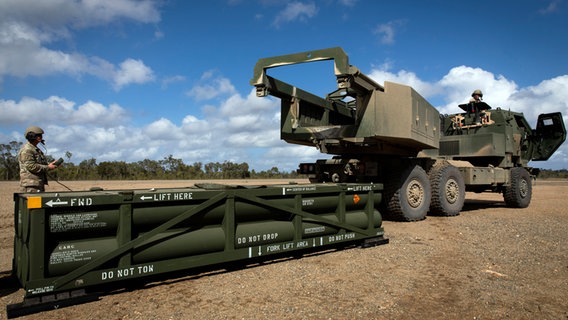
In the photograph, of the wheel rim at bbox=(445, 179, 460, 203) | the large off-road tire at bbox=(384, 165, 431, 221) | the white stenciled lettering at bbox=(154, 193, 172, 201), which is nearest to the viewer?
the white stenciled lettering at bbox=(154, 193, 172, 201)

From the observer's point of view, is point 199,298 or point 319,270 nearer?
point 199,298

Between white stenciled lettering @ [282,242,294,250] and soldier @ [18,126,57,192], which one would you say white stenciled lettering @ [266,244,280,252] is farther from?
soldier @ [18,126,57,192]

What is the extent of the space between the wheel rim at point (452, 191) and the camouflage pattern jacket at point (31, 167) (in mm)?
8652

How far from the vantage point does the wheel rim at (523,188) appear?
12742mm

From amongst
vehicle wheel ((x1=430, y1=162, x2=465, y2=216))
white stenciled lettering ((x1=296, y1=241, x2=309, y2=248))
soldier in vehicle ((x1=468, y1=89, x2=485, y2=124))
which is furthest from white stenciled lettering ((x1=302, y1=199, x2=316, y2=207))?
soldier in vehicle ((x1=468, y1=89, x2=485, y2=124))

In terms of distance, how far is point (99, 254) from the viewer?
4.02m

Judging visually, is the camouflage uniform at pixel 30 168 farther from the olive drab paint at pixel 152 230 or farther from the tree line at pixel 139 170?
the tree line at pixel 139 170

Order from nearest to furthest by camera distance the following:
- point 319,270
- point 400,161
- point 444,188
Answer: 1. point 319,270
2. point 400,161
3. point 444,188

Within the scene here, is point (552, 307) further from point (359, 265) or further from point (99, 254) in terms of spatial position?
point (99, 254)

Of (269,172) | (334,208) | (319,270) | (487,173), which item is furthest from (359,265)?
(269,172)

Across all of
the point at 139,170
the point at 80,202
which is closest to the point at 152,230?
the point at 80,202

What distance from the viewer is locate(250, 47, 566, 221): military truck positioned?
7102 millimetres

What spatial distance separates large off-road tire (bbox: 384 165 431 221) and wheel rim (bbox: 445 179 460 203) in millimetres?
1082

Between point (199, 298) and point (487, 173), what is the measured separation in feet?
33.1
